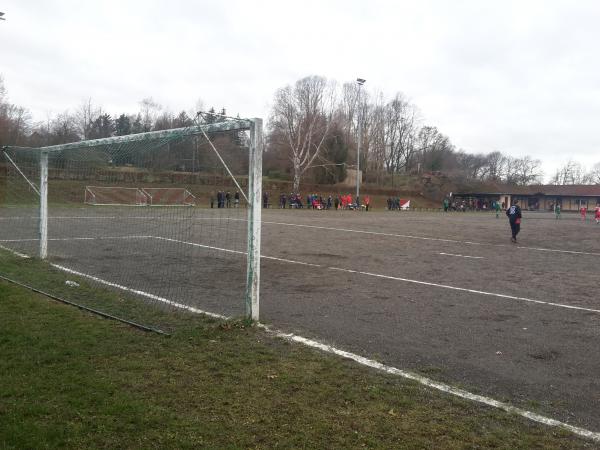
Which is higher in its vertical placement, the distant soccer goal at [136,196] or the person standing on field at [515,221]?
the distant soccer goal at [136,196]

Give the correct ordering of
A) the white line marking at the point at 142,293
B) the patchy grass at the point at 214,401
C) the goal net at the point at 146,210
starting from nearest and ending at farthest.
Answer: the patchy grass at the point at 214,401 < the goal net at the point at 146,210 < the white line marking at the point at 142,293

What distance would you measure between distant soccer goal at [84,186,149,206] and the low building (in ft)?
225

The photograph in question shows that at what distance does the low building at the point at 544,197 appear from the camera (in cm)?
7512

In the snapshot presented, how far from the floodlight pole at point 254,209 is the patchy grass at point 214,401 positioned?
2.72 ft

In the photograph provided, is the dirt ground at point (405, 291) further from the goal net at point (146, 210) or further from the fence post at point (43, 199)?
the fence post at point (43, 199)

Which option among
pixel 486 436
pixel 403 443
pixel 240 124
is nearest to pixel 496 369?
pixel 486 436

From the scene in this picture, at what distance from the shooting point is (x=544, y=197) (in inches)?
3118

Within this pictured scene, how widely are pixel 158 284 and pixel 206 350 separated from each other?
4033mm

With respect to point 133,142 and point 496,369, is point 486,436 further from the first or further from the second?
point 133,142

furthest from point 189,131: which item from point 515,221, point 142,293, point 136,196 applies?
point 515,221

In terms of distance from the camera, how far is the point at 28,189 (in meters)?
12.5

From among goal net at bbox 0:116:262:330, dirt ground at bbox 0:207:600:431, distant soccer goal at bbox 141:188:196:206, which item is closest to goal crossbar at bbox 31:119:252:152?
goal net at bbox 0:116:262:330

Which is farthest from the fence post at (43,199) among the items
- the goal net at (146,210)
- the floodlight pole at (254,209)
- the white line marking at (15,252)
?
the floodlight pole at (254,209)

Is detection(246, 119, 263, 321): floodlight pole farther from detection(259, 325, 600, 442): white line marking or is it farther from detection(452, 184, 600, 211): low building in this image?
detection(452, 184, 600, 211): low building
